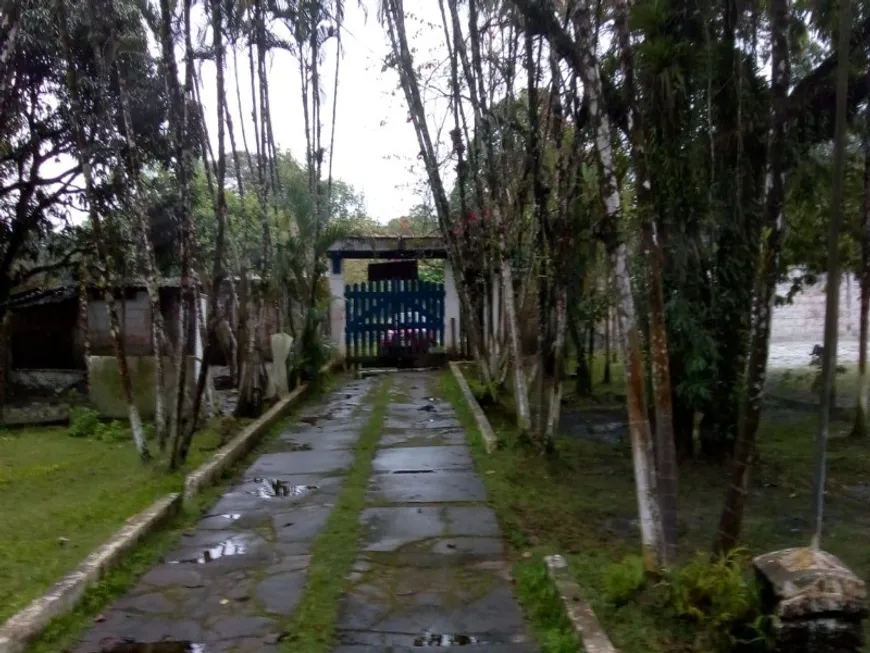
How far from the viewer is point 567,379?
17234 millimetres

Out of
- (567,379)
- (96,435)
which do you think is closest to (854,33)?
(96,435)

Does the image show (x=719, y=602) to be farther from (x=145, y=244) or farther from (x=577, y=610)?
(x=145, y=244)

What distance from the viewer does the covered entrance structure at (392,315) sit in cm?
1953

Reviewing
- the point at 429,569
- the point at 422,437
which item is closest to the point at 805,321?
the point at 422,437

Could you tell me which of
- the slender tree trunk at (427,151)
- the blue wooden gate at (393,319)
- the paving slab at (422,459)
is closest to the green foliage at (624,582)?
the paving slab at (422,459)

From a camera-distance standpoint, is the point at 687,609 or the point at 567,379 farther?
the point at 567,379

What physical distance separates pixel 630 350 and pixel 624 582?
1.23 m

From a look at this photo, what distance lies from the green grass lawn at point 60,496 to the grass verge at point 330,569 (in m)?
1.41

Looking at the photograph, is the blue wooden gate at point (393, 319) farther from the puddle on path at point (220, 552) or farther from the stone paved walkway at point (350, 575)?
the puddle on path at point (220, 552)

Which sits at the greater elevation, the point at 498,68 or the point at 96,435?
the point at 498,68

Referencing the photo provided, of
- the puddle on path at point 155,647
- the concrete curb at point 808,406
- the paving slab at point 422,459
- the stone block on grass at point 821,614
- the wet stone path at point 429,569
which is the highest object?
the stone block on grass at point 821,614

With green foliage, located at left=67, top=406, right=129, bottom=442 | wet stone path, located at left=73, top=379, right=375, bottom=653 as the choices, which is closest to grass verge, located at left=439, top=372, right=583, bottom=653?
wet stone path, located at left=73, top=379, right=375, bottom=653

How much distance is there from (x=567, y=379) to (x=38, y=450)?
32.2 ft

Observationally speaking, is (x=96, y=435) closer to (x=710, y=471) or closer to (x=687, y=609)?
(x=710, y=471)
